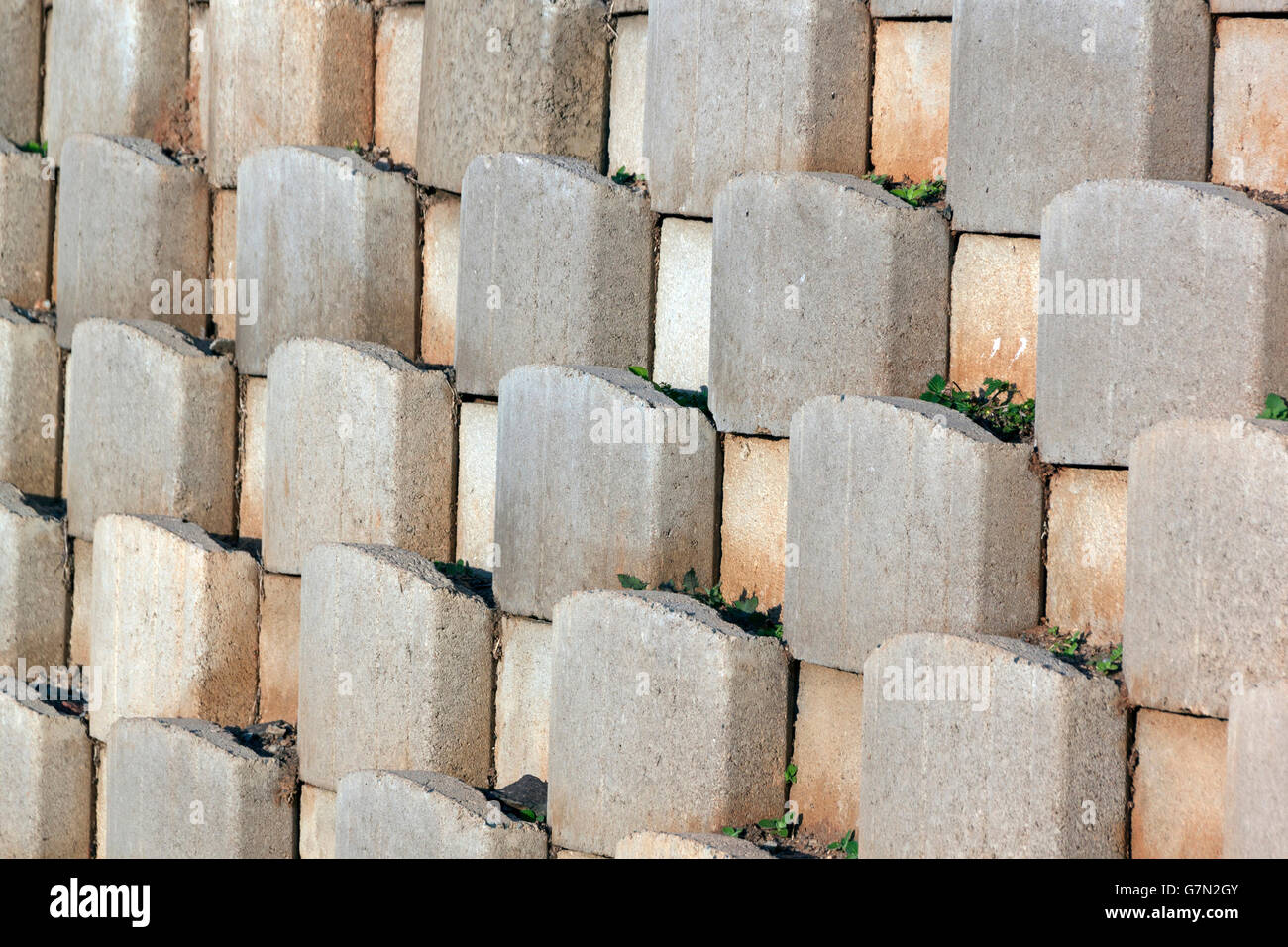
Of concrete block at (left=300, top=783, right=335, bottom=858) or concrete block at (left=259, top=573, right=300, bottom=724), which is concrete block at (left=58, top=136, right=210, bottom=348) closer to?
concrete block at (left=259, top=573, right=300, bottom=724)

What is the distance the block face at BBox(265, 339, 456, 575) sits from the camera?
4.99 metres

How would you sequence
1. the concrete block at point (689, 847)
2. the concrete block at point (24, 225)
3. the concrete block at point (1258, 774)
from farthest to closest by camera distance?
the concrete block at point (24, 225) → the concrete block at point (689, 847) → the concrete block at point (1258, 774)

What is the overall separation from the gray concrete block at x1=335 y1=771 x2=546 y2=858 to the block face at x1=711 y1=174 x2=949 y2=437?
3.99 ft

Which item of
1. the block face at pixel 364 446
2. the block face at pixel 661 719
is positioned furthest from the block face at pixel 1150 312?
the block face at pixel 364 446

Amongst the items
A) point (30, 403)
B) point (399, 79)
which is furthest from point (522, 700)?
point (30, 403)

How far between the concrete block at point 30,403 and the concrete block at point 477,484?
6.97 feet

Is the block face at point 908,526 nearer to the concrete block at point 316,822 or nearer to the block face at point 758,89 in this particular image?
the block face at point 758,89

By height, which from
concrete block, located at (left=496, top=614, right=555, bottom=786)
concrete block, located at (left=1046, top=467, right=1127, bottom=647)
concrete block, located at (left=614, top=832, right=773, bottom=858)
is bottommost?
concrete block, located at (left=614, top=832, right=773, bottom=858)

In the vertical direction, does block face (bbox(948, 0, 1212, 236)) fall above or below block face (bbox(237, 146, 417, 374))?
above

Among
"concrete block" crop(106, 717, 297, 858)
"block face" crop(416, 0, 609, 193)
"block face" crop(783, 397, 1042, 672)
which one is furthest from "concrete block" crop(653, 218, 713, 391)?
"concrete block" crop(106, 717, 297, 858)

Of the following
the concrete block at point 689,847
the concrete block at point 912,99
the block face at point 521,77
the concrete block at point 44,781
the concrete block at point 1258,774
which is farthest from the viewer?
the concrete block at point 44,781

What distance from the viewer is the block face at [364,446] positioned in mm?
4988

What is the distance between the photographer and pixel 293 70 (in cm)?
565
